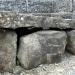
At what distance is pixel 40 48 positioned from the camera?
293cm

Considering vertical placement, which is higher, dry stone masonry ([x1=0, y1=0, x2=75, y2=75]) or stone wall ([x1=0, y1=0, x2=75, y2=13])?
stone wall ([x1=0, y1=0, x2=75, y2=13])

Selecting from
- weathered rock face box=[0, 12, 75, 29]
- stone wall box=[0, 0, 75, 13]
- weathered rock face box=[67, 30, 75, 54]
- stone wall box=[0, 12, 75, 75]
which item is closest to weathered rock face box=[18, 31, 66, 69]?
stone wall box=[0, 12, 75, 75]

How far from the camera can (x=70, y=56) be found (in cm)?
340

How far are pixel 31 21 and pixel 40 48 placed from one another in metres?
0.45

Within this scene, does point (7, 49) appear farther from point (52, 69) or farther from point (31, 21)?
point (52, 69)

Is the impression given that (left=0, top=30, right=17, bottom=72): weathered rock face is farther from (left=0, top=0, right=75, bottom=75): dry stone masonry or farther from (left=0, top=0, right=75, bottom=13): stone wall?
(left=0, top=0, right=75, bottom=13): stone wall

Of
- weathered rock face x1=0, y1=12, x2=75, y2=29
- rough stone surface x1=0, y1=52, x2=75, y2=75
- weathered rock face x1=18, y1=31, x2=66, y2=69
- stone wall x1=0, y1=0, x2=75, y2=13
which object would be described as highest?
stone wall x1=0, y1=0, x2=75, y2=13

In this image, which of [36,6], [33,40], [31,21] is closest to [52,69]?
[33,40]

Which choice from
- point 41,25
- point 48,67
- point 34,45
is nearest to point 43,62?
point 48,67

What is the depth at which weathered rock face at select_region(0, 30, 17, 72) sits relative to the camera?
281 cm

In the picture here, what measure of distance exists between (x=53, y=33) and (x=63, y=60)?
0.53 m

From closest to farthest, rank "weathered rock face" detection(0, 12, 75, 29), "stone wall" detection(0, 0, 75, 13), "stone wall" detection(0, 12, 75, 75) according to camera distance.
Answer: "weathered rock face" detection(0, 12, 75, 29) → "stone wall" detection(0, 12, 75, 75) → "stone wall" detection(0, 0, 75, 13)

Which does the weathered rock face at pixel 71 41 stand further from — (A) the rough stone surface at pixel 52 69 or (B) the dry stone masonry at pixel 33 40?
(A) the rough stone surface at pixel 52 69

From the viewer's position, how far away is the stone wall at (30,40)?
9.18 ft
